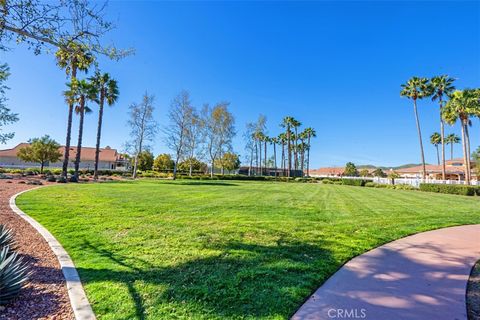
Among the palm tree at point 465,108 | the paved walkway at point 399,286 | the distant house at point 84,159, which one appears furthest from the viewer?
→ the distant house at point 84,159

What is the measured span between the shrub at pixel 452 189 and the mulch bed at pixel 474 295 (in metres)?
23.3

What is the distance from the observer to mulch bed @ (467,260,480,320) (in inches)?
118

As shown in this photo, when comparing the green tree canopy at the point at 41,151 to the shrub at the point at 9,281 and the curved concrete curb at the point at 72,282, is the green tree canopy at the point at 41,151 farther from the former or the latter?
the shrub at the point at 9,281

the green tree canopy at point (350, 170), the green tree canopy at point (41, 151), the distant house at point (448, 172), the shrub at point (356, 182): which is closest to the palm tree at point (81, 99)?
the green tree canopy at point (41, 151)

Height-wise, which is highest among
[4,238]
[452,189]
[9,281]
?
[452,189]

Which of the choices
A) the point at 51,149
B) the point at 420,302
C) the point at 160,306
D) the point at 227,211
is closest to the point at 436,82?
the point at 227,211

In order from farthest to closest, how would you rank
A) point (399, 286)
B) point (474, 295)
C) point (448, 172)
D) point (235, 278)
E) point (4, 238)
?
point (448, 172) → point (4, 238) → point (235, 278) → point (399, 286) → point (474, 295)

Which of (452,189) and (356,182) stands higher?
(356,182)

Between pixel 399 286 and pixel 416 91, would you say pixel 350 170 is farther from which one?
pixel 399 286

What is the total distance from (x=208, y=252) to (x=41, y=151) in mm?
35708

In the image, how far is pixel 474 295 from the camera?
3.46m

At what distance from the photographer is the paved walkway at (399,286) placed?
117 inches

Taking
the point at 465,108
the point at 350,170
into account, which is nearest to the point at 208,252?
the point at 465,108

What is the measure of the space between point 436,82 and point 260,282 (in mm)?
39806
